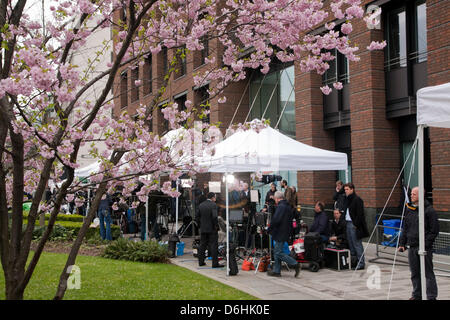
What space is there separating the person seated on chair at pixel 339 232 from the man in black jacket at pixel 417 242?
3.48 meters

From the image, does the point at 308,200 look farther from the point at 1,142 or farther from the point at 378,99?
the point at 1,142

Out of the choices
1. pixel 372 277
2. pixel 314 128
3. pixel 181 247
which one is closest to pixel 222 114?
pixel 314 128

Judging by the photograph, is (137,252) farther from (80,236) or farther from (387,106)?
(387,106)

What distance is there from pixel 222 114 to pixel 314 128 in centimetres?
737

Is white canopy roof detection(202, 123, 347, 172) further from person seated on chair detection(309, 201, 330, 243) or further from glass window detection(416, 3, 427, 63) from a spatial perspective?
glass window detection(416, 3, 427, 63)

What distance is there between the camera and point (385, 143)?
15.1 meters

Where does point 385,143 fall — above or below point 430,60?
below

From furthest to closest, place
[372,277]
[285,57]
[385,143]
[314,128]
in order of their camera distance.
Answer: [314,128]
[385,143]
[372,277]
[285,57]

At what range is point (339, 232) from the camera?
11.5 m

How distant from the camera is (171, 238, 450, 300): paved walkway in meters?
8.02

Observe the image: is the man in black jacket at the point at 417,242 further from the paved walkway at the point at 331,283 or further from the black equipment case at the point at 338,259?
the black equipment case at the point at 338,259

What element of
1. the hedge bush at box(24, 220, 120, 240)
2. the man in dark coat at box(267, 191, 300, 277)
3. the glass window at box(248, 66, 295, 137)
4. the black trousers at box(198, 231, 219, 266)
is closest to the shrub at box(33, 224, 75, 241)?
the hedge bush at box(24, 220, 120, 240)

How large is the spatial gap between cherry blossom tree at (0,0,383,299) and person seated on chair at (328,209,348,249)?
4.80 meters

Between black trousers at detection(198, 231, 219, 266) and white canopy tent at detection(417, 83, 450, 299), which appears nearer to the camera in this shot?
white canopy tent at detection(417, 83, 450, 299)
